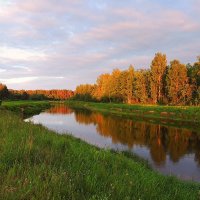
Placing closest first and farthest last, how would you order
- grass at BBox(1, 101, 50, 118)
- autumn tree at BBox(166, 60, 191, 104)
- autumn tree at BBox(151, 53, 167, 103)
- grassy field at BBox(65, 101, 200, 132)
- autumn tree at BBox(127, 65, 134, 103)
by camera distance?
grassy field at BBox(65, 101, 200, 132) < grass at BBox(1, 101, 50, 118) < autumn tree at BBox(166, 60, 191, 104) < autumn tree at BBox(151, 53, 167, 103) < autumn tree at BBox(127, 65, 134, 103)

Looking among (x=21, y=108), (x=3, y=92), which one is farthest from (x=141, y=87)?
(x=3, y=92)

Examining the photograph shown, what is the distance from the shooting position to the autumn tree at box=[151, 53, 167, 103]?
299 feet

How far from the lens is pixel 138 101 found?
108m

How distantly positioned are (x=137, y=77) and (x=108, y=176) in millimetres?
96160

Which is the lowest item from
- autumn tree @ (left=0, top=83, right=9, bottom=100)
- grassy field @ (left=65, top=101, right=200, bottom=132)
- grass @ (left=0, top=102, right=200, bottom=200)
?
A: grassy field @ (left=65, top=101, right=200, bottom=132)

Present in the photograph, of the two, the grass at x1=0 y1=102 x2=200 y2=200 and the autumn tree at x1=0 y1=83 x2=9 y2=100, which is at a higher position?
the autumn tree at x1=0 y1=83 x2=9 y2=100

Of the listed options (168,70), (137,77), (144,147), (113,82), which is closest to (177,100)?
(168,70)

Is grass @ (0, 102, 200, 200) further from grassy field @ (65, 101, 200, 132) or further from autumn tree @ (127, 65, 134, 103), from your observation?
autumn tree @ (127, 65, 134, 103)

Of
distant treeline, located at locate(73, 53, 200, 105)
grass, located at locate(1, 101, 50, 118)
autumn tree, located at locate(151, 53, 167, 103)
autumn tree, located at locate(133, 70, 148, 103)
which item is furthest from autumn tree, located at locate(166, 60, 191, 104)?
grass, located at locate(1, 101, 50, 118)

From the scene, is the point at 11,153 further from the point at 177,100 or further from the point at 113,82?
the point at 113,82

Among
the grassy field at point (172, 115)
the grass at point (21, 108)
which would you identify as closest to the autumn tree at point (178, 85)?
the grassy field at point (172, 115)

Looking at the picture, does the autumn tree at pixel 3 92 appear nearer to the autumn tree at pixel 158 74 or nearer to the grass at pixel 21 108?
the grass at pixel 21 108

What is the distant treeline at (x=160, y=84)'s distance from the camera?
82.8m

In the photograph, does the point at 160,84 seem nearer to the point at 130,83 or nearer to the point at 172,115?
the point at 130,83
